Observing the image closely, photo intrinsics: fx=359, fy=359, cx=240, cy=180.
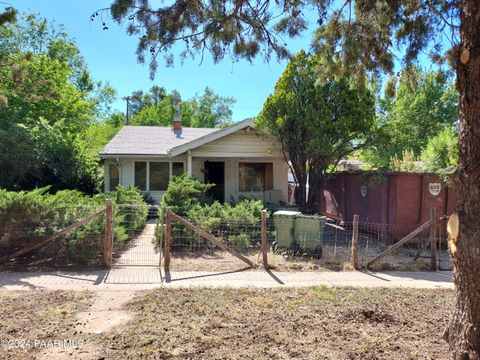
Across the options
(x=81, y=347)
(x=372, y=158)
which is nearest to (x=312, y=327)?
(x=81, y=347)

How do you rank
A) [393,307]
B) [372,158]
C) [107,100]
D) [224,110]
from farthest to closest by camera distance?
[224,110]
[107,100]
[372,158]
[393,307]

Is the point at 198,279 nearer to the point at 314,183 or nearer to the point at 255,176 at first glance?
the point at 314,183

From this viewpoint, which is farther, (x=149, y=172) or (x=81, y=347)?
(x=149, y=172)

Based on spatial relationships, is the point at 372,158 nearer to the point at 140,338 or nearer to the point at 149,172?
the point at 149,172

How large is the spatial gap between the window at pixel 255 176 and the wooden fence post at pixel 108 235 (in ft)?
29.8

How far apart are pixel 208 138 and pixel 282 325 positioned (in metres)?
9.50

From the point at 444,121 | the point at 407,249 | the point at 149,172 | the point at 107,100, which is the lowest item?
the point at 407,249

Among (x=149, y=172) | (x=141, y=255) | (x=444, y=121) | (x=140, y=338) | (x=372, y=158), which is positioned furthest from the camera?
(x=444, y=121)

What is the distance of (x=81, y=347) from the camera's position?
3.67 m

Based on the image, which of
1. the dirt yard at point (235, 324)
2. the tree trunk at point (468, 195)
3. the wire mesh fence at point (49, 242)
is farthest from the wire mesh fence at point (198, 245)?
the tree trunk at point (468, 195)

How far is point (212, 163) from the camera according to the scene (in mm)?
16016

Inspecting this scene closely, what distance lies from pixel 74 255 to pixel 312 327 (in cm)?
492

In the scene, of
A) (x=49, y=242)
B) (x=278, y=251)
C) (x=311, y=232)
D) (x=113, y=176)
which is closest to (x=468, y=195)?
(x=311, y=232)

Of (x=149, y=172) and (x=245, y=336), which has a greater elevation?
(x=149, y=172)
